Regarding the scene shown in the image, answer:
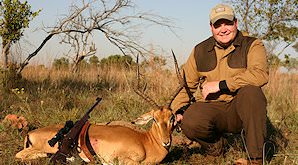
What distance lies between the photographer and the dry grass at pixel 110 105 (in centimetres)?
550

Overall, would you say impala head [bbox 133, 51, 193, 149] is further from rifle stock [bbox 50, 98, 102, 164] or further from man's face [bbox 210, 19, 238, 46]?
rifle stock [bbox 50, 98, 102, 164]

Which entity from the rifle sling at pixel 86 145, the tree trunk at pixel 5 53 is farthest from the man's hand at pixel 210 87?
the tree trunk at pixel 5 53

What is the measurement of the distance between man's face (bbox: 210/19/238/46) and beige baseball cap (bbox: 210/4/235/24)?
7 centimetres

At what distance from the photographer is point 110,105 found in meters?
8.66

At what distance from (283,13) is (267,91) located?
668 cm

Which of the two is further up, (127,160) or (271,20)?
(271,20)

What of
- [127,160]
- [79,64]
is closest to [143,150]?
Answer: [127,160]

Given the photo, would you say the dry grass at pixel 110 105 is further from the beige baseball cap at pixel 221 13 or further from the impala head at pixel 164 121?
the beige baseball cap at pixel 221 13

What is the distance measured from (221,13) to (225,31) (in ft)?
0.75

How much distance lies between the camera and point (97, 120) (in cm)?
726

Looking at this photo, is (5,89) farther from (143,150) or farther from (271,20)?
(271,20)

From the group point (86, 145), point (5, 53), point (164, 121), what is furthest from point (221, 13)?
point (5, 53)

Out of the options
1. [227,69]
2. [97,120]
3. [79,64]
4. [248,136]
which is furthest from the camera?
[79,64]

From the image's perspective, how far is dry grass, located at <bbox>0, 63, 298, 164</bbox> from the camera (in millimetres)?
5496
